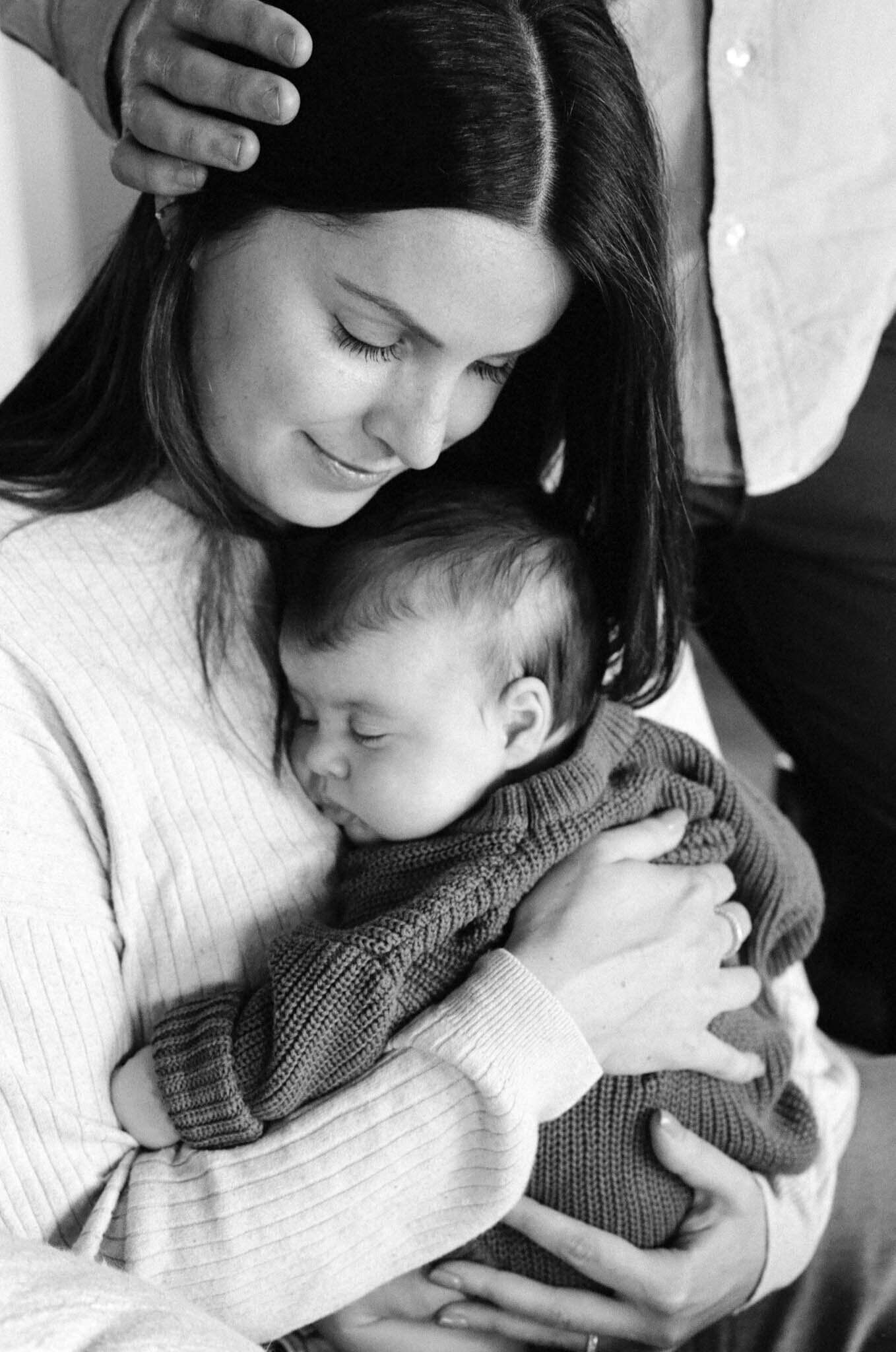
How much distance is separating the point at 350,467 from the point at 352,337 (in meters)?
0.13

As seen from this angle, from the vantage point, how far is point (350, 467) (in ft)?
3.85

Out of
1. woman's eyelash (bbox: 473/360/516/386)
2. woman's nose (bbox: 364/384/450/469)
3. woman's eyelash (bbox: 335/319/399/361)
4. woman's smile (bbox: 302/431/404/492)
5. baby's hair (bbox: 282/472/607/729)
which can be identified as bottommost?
baby's hair (bbox: 282/472/607/729)

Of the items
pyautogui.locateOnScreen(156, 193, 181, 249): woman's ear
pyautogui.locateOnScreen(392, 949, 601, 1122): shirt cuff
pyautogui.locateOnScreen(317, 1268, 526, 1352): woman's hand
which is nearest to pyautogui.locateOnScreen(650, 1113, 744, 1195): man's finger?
pyautogui.locateOnScreen(392, 949, 601, 1122): shirt cuff

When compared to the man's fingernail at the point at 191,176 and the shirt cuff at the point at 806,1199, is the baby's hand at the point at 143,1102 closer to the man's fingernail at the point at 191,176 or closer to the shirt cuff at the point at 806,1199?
the shirt cuff at the point at 806,1199

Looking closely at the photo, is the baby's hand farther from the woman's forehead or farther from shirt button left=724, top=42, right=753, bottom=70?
shirt button left=724, top=42, right=753, bottom=70

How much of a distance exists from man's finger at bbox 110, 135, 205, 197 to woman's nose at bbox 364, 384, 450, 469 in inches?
9.1

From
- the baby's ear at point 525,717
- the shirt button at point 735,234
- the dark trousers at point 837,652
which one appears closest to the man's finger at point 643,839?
the baby's ear at point 525,717

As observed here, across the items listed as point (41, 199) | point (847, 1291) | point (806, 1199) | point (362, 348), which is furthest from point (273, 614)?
point (41, 199)

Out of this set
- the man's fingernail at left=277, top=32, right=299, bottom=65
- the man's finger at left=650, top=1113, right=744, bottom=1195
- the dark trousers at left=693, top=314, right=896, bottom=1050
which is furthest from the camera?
the dark trousers at left=693, top=314, right=896, bottom=1050

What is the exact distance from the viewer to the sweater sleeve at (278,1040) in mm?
1058

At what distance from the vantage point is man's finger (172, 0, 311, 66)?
3.29ft

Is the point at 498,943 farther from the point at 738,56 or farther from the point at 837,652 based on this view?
the point at 738,56

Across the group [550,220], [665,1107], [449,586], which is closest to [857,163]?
[550,220]

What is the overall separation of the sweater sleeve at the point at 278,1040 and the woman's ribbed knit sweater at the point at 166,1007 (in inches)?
0.9
